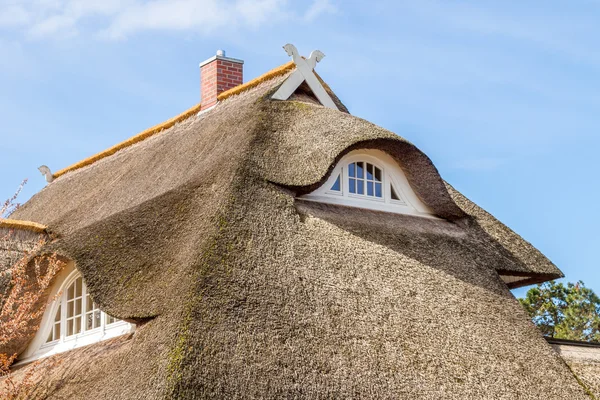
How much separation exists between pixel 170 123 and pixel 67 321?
4.72 metres

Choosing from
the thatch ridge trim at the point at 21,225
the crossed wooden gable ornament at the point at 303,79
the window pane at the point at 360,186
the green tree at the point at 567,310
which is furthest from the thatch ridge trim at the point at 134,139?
the green tree at the point at 567,310

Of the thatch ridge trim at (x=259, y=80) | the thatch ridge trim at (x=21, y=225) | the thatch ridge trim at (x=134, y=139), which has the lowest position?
the thatch ridge trim at (x=21, y=225)

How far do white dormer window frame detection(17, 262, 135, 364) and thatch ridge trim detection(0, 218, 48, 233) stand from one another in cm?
130

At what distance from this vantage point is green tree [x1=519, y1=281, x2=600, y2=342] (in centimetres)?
2475

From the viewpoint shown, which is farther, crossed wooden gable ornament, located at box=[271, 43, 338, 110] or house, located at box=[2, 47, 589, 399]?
crossed wooden gable ornament, located at box=[271, 43, 338, 110]

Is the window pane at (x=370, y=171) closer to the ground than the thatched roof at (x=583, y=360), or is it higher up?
higher up

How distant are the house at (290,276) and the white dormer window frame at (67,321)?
28mm

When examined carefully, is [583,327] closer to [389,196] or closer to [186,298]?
[389,196]

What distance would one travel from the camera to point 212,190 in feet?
37.4

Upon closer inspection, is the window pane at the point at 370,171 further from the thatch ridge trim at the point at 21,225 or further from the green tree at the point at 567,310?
the green tree at the point at 567,310

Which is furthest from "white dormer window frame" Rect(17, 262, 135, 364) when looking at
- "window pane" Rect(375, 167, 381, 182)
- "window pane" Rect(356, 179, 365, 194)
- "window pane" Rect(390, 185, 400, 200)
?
"window pane" Rect(390, 185, 400, 200)

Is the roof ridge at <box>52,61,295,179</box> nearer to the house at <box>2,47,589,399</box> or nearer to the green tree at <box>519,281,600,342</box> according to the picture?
the house at <box>2,47,589,399</box>

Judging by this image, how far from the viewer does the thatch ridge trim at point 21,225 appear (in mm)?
13531

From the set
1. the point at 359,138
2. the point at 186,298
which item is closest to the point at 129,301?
the point at 186,298
